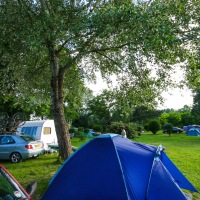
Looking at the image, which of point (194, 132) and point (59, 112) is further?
point (194, 132)

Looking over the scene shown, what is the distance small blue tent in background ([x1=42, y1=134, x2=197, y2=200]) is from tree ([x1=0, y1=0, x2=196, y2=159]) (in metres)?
2.93

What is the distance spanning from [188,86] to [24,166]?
25.5 ft

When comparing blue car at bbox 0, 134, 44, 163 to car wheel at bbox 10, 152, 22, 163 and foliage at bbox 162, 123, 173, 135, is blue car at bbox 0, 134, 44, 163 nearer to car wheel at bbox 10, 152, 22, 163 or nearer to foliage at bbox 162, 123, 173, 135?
car wheel at bbox 10, 152, 22, 163

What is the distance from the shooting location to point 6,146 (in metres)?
13.8

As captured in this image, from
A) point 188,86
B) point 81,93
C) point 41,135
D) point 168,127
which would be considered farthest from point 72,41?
point 168,127

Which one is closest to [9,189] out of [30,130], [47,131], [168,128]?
[47,131]

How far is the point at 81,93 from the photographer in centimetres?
1510

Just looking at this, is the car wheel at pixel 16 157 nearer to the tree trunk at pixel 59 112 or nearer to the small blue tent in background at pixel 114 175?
the tree trunk at pixel 59 112

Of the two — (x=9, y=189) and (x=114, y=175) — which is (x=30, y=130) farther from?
(x=9, y=189)

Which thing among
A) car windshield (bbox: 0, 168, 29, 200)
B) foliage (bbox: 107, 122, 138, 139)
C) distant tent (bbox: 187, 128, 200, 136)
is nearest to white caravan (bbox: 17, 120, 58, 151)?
foliage (bbox: 107, 122, 138, 139)

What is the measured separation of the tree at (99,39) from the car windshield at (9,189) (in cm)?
478

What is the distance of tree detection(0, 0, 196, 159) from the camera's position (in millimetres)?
7626

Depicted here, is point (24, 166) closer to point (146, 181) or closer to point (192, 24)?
point (146, 181)

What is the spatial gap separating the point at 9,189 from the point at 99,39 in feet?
23.4
